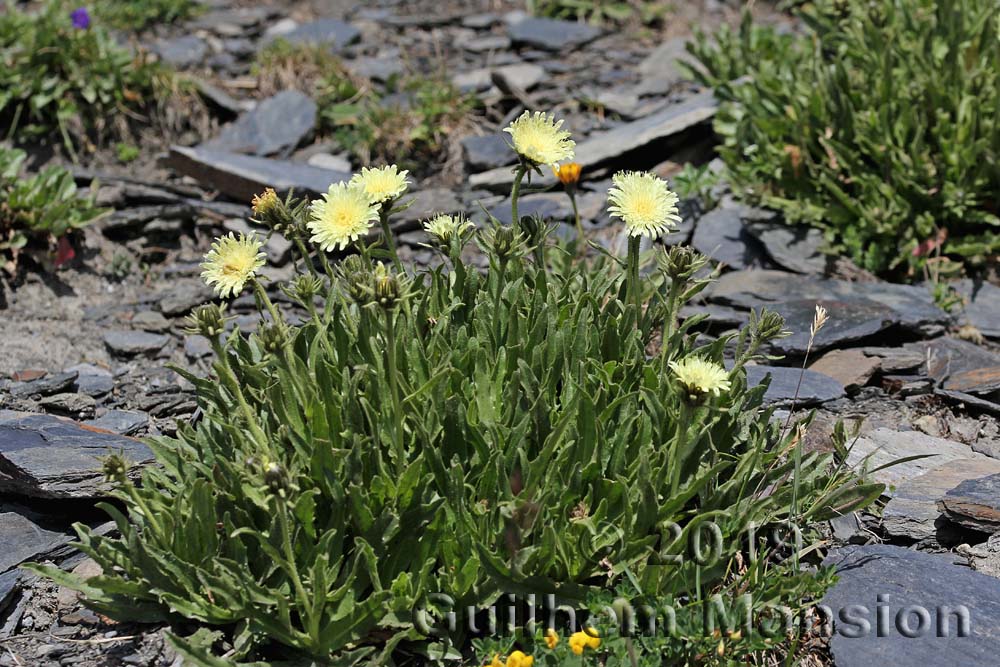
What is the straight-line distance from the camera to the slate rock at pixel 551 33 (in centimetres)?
755

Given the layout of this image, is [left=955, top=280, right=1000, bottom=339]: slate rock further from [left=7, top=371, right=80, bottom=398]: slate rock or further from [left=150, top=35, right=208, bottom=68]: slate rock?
[left=150, top=35, right=208, bottom=68]: slate rock

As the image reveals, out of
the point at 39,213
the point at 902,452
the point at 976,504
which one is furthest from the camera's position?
the point at 39,213

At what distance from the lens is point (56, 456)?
338 cm

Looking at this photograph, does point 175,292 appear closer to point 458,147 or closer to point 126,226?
point 126,226

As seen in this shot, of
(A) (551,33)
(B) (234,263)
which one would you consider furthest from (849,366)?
(A) (551,33)

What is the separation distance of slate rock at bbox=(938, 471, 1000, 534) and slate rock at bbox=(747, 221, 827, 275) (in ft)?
6.29

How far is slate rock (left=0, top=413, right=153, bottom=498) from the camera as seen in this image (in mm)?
3277

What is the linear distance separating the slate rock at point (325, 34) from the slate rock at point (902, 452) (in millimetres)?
5145

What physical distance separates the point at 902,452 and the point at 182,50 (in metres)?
5.86

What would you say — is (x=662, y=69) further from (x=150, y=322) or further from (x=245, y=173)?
(x=150, y=322)

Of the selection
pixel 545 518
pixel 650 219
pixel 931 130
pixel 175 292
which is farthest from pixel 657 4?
pixel 545 518

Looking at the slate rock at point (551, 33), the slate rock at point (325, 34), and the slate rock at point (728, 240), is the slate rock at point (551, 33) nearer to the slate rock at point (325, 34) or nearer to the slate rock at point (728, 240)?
the slate rock at point (325, 34)

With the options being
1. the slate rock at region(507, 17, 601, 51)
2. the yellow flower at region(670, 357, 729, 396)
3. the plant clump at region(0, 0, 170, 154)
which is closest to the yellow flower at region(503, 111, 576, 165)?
the yellow flower at region(670, 357, 729, 396)

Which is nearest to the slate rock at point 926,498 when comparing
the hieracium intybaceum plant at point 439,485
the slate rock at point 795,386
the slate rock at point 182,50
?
the hieracium intybaceum plant at point 439,485
